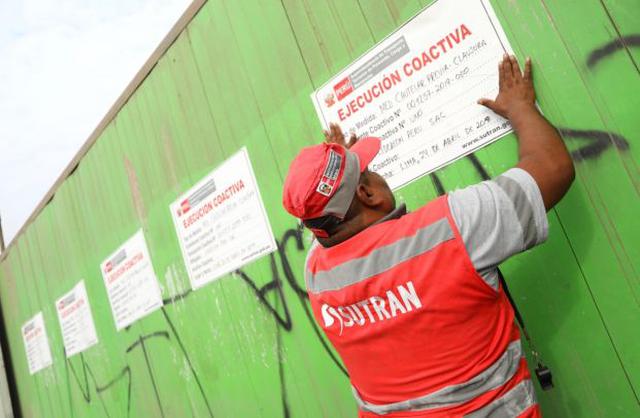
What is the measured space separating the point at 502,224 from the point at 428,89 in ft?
2.31

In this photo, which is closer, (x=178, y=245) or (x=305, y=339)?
(x=305, y=339)

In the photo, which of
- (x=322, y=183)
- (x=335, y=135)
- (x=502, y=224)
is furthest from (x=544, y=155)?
(x=335, y=135)

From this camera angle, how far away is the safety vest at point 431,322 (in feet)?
3.37

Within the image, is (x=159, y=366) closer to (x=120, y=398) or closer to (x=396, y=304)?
(x=120, y=398)

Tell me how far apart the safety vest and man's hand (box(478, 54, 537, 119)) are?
431 millimetres

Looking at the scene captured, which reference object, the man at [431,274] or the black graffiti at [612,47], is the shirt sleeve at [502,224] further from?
the black graffiti at [612,47]

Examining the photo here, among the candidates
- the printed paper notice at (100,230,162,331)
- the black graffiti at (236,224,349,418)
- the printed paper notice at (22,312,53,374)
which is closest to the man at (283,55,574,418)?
the black graffiti at (236,224,349,418)

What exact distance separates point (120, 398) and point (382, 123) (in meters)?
2.86

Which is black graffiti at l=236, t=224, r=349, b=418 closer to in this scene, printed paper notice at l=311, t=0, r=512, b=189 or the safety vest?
printed paper notice at l=311, t=0, r=512, b=189

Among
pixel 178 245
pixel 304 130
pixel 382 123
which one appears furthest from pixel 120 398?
pixel 382 123

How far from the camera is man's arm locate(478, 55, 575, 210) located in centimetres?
Answer: 106

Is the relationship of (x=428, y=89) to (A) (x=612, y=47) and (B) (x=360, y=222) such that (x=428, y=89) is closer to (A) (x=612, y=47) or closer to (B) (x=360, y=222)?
(A) (x=612, y=47)

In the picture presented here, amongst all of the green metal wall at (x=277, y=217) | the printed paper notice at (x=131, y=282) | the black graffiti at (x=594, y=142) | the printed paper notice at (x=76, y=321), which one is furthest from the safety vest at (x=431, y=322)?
the printed paper notice at (x=76, y=321)

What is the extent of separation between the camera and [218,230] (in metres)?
2.41
